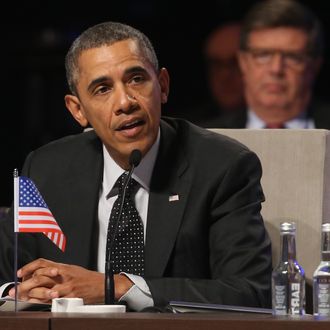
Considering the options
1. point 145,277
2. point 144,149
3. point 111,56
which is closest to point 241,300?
point 145,277

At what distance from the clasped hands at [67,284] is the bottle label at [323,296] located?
1.81 ft

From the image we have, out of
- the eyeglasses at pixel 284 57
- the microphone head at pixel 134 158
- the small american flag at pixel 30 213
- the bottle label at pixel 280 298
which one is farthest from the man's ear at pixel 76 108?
the eyeglasses at pixel 284 57

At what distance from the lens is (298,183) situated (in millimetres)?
3541

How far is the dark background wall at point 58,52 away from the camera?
17.8ft

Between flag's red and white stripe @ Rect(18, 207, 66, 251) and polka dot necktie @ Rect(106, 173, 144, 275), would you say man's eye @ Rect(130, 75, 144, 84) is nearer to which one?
polka dot necktie @ Rect(106, 173, 144, 275)

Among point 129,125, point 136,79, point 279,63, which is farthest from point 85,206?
point 279,63

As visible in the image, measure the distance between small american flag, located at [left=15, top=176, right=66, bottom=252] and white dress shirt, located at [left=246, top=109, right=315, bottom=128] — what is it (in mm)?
2531

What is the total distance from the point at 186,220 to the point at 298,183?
1.35 feet

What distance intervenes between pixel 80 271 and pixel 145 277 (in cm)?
26

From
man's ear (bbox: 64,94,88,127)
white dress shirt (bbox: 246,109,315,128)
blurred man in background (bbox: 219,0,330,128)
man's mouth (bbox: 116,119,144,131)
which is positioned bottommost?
man's mouth (bbox: 116,119,144,131)

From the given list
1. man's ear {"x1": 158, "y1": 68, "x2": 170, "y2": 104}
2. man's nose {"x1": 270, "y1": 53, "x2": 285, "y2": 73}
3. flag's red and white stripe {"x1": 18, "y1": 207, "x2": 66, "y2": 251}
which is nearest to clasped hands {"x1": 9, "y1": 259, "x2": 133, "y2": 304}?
flag's red and white stripe {"x1": 18, "y1": 207, "x2": 66, "y2": 251}

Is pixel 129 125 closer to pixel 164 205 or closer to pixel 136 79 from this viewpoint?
pixel 136 79

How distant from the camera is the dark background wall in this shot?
541cm

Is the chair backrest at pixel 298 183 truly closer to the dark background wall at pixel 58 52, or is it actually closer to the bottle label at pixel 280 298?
the bottle label at pixel 280 298
